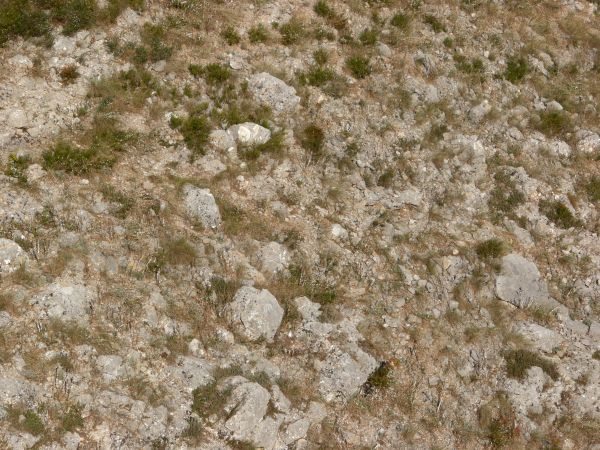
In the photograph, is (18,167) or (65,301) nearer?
(65,301)

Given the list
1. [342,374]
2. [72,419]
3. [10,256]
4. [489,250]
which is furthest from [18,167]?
[489,250]

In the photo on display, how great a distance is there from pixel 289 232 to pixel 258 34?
6306 millimetres

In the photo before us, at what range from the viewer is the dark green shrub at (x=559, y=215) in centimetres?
1623

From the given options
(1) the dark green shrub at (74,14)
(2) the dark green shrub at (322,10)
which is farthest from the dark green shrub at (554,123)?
(1) the dark green shrub at (74,14)

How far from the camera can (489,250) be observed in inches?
585

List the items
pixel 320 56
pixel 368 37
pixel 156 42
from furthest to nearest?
pixel 368 37, pixel 320 56, pixel 156 42

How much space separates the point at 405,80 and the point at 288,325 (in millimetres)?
8503

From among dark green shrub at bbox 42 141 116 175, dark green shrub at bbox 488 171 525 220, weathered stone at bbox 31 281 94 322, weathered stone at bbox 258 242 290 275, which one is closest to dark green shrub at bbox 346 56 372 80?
dark green shrub at bbox 488 171 525 220

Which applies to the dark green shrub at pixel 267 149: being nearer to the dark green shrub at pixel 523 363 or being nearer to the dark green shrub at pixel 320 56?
the dark green shrub at pixel 320 56

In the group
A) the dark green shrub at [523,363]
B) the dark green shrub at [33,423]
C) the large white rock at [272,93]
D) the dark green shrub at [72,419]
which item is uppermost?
the large white rock at [272,93]

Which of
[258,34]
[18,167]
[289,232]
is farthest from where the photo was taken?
[258,34]

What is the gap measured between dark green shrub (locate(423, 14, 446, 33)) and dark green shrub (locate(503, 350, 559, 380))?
1050 centimetres

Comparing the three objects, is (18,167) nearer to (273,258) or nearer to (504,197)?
(273,258)

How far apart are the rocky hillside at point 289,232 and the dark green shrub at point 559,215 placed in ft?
0.19
